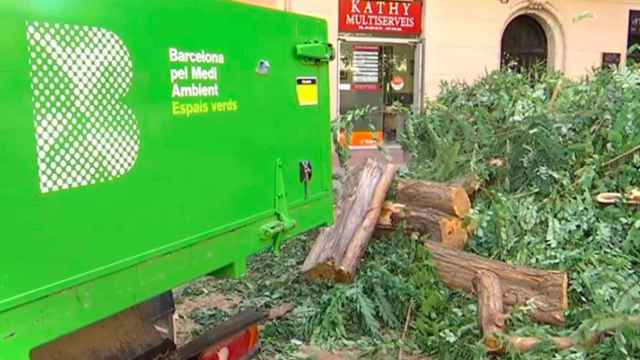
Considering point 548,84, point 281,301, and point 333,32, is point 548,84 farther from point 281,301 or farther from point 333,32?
point 333,32

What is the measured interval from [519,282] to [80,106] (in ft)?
11.7

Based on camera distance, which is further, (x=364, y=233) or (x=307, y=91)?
(x=364, y=233)

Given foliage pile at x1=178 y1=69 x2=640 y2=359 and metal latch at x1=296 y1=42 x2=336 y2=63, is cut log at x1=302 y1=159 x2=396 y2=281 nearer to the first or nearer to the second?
foliage pile at x1=178 y1=69 x2=640 y2=359

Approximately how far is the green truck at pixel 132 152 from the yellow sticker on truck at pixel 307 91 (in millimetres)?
56

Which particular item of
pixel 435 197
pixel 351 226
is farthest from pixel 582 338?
pixel 351 226

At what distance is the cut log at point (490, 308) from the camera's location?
4363mm

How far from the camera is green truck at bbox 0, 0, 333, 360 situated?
175 centimetres

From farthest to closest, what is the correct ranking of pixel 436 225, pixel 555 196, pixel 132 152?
pixel 555 196 < pixel 436 225 < pixel 132 152

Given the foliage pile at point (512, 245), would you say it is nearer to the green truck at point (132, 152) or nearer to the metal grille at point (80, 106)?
the green truck at point (132, 152)

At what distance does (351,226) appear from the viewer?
5.54m

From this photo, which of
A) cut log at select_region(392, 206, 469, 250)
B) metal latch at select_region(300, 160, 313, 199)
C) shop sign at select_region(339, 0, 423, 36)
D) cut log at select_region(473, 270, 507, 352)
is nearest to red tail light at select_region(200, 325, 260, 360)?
metal latch at select_region(300, 160, 313, 199)

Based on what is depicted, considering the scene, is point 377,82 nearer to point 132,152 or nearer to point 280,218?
point 280,218

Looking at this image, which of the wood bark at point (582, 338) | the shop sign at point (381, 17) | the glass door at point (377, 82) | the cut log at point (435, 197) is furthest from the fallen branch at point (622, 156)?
the shop sign at point (381, 17)

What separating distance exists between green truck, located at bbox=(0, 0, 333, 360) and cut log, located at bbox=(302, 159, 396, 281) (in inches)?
89.5
